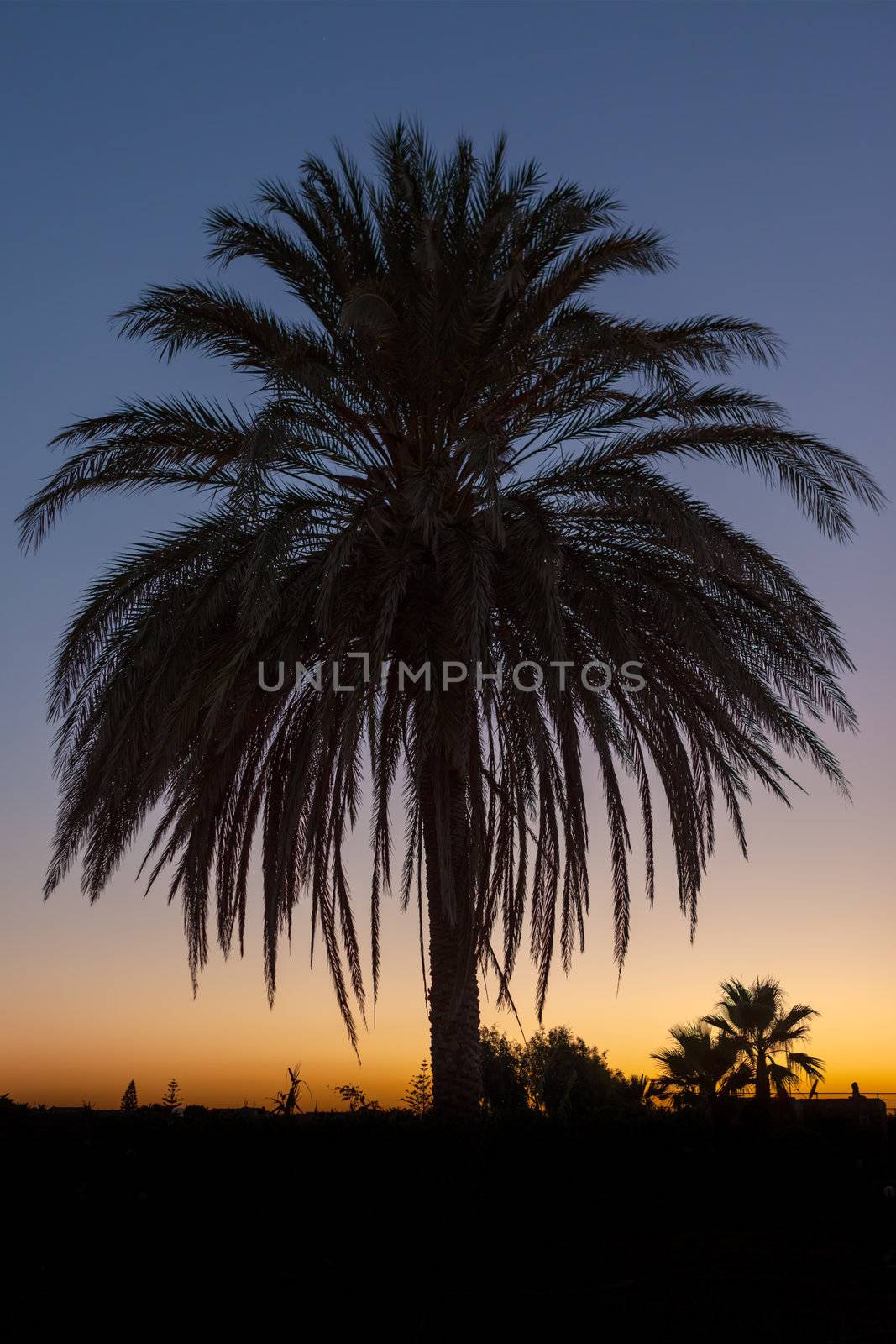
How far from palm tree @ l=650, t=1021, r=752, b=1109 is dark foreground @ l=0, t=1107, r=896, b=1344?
10321mm

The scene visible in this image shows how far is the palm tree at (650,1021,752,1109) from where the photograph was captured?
23250 mm

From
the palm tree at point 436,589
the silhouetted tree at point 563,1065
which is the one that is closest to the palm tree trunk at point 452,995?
the palm tree at point 436,589

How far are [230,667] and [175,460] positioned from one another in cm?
289

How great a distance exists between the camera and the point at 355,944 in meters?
13.1

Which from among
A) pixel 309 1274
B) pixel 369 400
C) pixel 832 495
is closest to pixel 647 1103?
pixel 309 1274

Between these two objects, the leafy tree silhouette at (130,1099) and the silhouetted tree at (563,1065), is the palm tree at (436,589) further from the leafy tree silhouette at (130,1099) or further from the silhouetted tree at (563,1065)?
the silhouetted tree at (563,1065)

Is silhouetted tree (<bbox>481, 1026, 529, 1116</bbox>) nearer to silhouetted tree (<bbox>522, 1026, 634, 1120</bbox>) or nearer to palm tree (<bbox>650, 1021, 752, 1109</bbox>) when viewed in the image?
silhouetted tree (<bbox>522, 1026, 634, 1120</bbox>)

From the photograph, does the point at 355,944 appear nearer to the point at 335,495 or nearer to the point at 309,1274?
the point at 309,1274

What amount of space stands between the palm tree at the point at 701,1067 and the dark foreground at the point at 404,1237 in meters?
10.3

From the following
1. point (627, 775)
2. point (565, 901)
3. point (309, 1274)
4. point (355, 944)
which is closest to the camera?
point (309, 1274)

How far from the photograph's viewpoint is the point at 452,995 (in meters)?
12.0

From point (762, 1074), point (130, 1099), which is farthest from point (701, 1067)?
point (130, 1099)

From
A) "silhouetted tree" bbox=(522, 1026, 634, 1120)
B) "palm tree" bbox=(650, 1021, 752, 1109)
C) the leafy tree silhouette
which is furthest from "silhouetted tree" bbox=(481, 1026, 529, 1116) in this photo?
the leafy tree silhouette

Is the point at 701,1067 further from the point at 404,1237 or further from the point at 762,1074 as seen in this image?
the point at 404,1237
